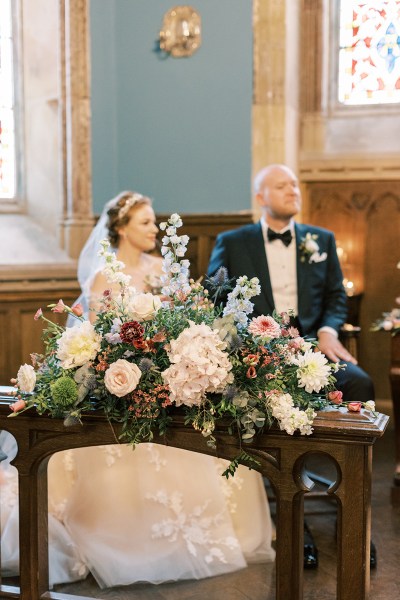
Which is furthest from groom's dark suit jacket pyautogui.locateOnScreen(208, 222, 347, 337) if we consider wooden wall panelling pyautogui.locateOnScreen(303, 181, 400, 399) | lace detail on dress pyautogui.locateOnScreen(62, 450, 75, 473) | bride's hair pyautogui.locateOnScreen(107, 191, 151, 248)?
wooden wall panelling pyautogui.locateOnScreen(303, 181, 400, 399)

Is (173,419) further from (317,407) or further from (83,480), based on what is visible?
(83,480)

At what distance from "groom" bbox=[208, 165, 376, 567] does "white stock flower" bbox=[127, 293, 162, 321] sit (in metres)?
1.83

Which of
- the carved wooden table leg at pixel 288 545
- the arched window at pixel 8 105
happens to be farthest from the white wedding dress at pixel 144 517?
the arched window at pixel 8 105

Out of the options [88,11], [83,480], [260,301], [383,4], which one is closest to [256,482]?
[83,480]

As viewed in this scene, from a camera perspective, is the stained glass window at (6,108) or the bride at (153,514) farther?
the stained glass window at (6,108)

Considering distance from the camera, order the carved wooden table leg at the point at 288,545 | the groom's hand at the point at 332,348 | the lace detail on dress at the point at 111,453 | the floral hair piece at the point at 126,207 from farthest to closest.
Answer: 1. the floral hair piece at the point at 126,207
2. the groom's hand at the point at 332,348
3. the lace detail on dress at the point at 111,453
4. the carved wooden table leg at the point at 288,545

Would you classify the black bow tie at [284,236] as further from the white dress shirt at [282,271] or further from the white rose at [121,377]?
the white rose at [121,377]

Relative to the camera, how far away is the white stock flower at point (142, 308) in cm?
242

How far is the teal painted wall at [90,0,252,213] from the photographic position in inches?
→ 215

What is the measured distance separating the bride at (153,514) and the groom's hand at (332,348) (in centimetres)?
79

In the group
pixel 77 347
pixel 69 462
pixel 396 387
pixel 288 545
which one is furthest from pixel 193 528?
pixel 396 387

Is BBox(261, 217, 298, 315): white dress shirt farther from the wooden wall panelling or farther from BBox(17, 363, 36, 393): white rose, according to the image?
BBox(17, 363, 36, 393): white rose

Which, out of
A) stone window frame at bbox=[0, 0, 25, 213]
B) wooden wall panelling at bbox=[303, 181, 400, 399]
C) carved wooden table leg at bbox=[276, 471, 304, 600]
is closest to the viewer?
carved wooden table leg at bbox=[276, 471, 304, 600]

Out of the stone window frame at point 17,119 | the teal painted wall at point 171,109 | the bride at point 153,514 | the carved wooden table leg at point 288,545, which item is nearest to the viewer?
the carved wooden table leg at point 288,545
